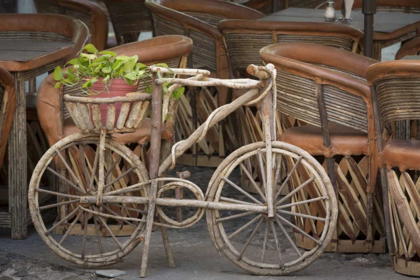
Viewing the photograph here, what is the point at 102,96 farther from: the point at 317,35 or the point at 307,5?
the point at 307,5

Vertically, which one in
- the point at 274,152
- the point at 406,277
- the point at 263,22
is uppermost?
the point at 263,22

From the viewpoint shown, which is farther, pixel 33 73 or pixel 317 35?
pixel 317 35

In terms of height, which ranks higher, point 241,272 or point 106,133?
point 106,133

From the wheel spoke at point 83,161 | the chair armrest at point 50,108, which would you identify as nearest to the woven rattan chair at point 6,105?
the chair armrest at point 50,108

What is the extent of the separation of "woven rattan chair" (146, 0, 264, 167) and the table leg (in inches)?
72.0

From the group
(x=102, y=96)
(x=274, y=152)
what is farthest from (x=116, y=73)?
(x=274, y=152)

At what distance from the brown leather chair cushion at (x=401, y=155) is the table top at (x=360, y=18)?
1.97m

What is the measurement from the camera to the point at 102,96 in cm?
459

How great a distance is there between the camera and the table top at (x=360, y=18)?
21.5 feet

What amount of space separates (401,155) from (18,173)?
1.97 metres

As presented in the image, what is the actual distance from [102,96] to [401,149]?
1.35 metres

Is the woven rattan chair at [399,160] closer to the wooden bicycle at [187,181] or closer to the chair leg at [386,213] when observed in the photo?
the chair leg at [386,213]

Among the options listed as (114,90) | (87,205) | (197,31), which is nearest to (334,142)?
(114,90)

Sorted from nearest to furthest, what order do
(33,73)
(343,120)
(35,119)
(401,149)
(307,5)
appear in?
(401,149) → (343,120) → (33,73) → (35,119) → (307,5)
